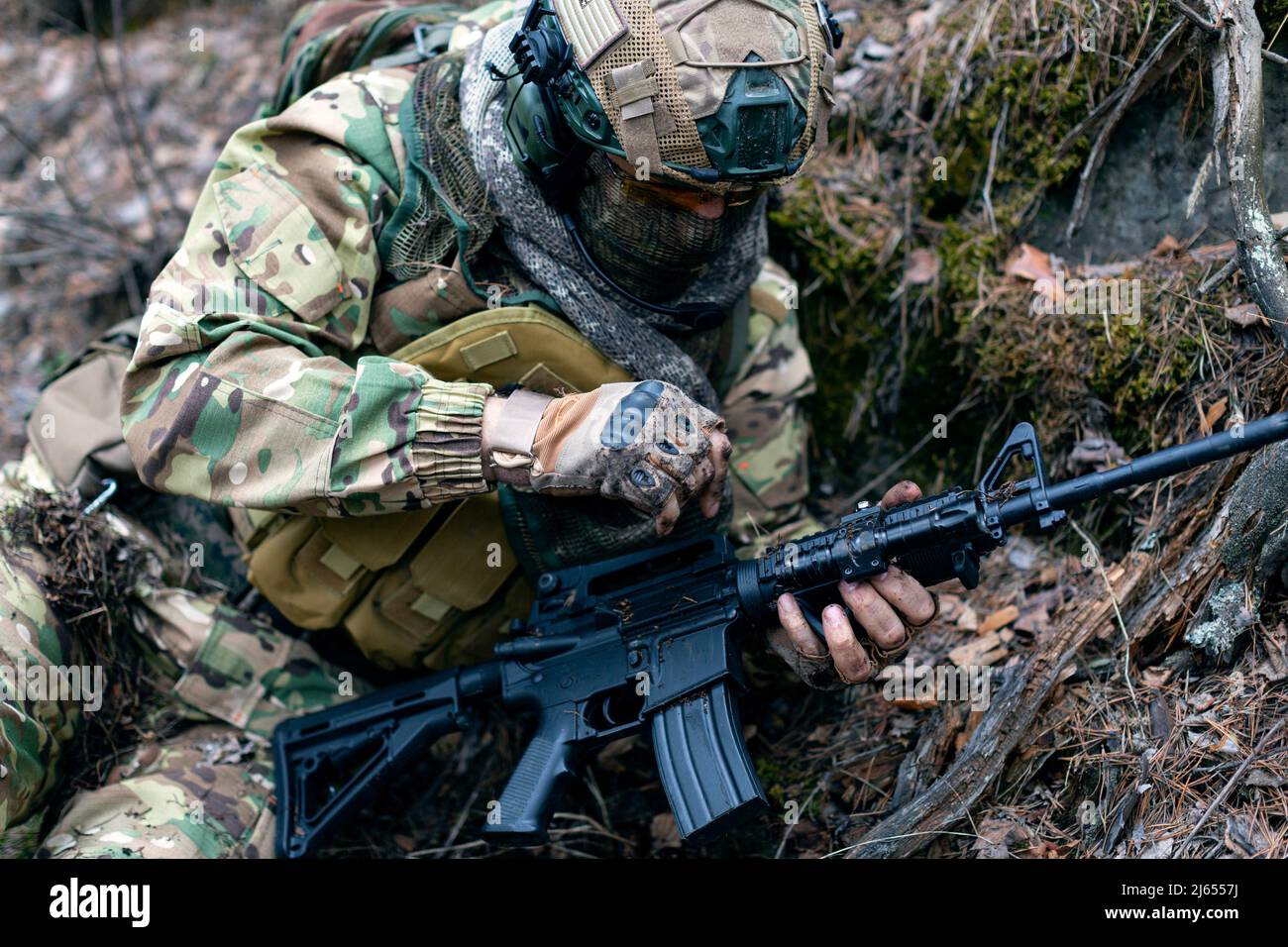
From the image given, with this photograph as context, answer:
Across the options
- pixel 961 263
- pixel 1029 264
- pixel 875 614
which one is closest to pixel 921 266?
pixel 961 263

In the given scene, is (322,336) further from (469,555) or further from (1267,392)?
(1267,392)

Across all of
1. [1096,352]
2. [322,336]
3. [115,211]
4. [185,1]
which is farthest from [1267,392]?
[185,1]

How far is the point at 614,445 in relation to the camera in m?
3.02

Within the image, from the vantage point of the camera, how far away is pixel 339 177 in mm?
3438

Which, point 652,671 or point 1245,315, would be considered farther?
point 652,671

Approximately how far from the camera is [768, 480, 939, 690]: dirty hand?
9.77 feet

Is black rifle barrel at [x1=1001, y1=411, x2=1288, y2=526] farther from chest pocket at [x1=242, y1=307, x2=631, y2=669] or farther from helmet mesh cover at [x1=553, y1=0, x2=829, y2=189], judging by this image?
chest pocket at [x1=242, y1=307, x2=631, y2=669]

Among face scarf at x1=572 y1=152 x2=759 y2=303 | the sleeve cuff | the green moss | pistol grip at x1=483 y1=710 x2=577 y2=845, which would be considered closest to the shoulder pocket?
the sleeve cuff

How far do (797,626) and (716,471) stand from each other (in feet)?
1.62

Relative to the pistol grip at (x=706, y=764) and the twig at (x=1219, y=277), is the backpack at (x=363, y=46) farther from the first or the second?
the twig at (x=1219, y=277)

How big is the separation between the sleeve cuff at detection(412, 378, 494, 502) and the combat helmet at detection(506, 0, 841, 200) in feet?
2.64

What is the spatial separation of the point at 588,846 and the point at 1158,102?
3110mm

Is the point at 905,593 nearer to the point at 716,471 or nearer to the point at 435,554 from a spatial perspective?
the point at 716,471

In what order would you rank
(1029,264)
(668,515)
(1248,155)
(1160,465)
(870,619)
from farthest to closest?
(1029,264)
(668,515)
(870,619)
(1248,155)
(1160,465)
